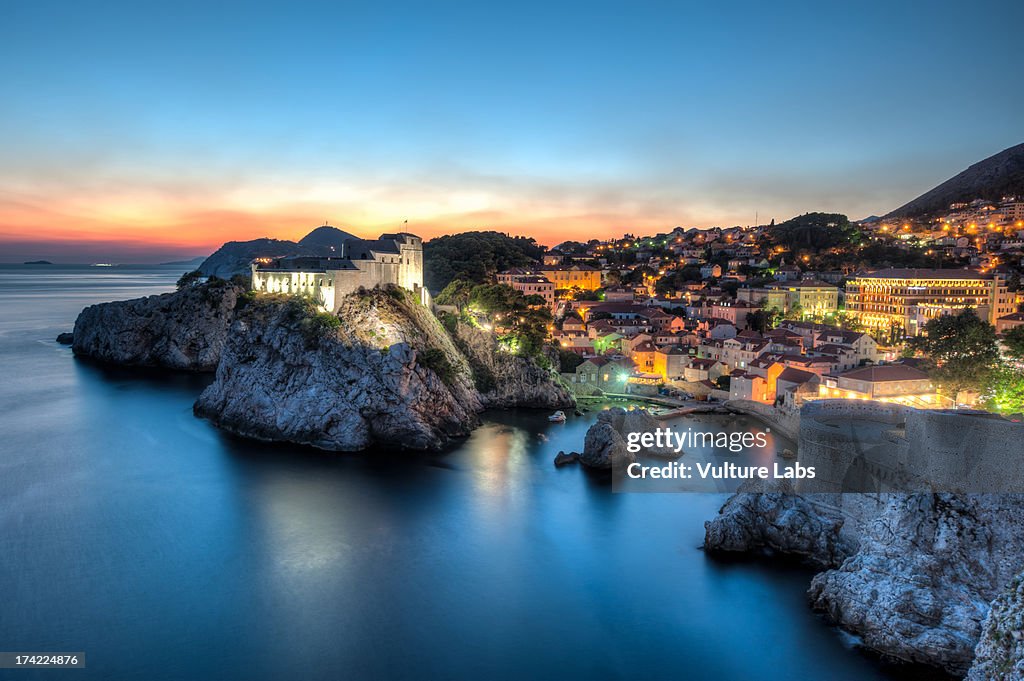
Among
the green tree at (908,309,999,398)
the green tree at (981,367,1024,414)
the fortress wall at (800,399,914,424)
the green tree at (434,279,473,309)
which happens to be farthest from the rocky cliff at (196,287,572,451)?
the green tree at (908,309,999,398)

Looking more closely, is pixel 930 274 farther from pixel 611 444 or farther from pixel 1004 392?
pixel 611 444

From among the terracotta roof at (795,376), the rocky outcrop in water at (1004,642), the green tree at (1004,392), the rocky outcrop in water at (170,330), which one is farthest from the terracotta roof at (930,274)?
the rocky outcrop in water at (170,330)

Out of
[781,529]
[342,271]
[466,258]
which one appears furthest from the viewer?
[466,258]

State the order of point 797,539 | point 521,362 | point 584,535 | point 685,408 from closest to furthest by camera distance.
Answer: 1. point 797,539
2. point 584,535
3. point 685,408
4. point 521,362

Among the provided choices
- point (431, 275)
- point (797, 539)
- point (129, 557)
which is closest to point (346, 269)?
point (129, 557)

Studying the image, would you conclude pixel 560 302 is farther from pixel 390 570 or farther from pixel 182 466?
pixel 390 570

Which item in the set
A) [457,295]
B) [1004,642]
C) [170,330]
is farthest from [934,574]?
[170,330]

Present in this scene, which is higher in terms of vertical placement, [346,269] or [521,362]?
[346,269]
